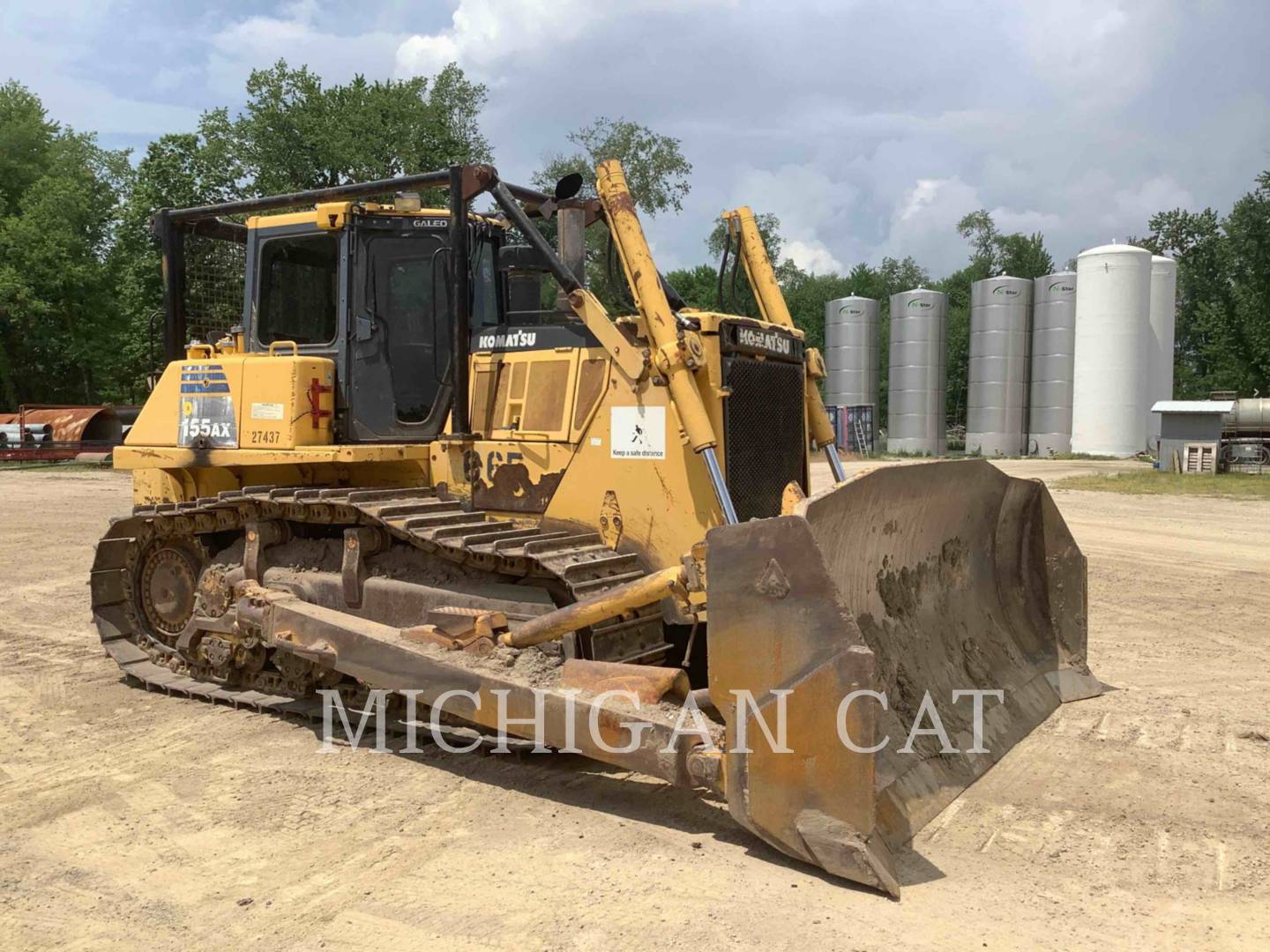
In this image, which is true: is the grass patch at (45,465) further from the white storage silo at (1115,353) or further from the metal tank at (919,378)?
the white storage silo at (1115,353)

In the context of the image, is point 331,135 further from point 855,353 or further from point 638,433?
point 638,433

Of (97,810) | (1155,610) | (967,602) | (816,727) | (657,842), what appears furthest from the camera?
(1155,610)

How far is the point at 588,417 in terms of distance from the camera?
5406mm

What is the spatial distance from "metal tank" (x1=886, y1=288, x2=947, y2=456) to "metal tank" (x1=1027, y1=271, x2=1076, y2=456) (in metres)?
3.18

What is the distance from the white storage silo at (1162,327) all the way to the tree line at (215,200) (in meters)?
7.38

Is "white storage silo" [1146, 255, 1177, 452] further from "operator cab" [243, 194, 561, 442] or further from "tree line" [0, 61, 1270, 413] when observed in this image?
"operator cab" [243, 194, 561, 442]

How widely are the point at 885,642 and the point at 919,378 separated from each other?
3362 centimetres

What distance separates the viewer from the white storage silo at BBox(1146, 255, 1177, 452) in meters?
34.3

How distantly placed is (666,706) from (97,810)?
2.62m

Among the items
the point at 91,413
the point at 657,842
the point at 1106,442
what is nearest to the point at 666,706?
the point at 657,842

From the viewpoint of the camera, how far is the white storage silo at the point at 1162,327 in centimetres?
3431

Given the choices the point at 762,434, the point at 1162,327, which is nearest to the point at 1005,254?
the point at 1162,327

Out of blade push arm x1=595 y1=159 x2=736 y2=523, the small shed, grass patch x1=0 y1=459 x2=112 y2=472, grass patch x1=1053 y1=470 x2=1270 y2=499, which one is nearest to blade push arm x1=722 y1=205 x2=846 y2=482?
blade push arm x1=595 y1=159 x2=736 y2=523

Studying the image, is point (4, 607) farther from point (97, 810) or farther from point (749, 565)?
point (749, 565)
